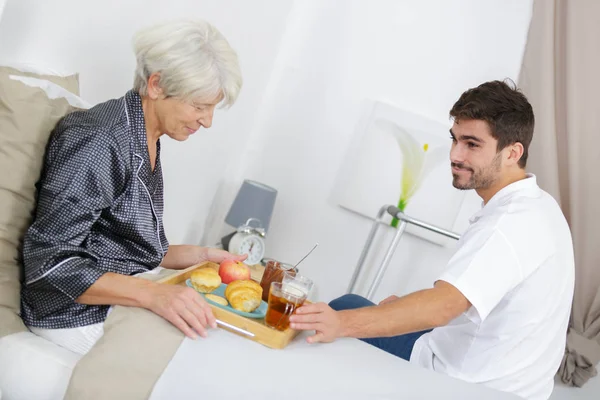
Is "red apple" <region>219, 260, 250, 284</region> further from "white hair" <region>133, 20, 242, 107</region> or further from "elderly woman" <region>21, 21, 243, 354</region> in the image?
"white hair" <region>133, 20, 242, 107</region>

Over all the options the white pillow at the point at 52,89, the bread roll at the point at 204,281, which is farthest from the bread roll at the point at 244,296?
the white pillow at the point at 52,89

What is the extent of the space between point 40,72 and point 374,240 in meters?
2.10

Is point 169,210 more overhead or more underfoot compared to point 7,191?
more underfoot

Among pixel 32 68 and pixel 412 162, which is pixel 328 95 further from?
pixel 32 68

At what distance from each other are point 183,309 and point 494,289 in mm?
804

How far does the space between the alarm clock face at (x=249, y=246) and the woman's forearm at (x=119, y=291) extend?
152cm

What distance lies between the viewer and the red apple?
1.76 m

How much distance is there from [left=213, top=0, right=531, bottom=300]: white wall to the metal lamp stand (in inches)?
8.2

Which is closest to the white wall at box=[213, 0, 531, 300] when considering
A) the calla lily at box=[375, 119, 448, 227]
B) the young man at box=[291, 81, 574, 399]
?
the calla lily at box=[375, 119, 448, 227]

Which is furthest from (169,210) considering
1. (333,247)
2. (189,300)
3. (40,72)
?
(189,300)

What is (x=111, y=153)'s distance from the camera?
1549 millimetres

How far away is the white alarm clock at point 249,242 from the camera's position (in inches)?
119

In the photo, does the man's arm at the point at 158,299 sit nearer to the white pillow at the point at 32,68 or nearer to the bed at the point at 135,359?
the bed at the point at 135,359

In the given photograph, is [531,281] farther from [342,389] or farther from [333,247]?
[333,247]
